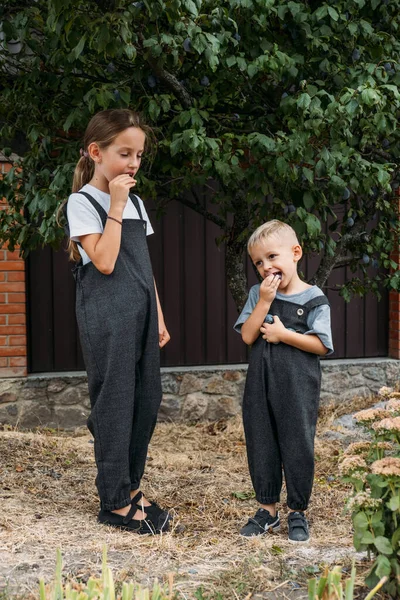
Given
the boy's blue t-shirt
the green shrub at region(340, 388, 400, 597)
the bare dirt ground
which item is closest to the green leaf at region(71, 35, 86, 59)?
the boy's blue t-shirt

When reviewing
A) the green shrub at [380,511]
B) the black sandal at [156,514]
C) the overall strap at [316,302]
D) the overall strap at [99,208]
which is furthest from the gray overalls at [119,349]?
the green shrub at [380,511]

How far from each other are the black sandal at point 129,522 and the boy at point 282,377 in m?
0.40

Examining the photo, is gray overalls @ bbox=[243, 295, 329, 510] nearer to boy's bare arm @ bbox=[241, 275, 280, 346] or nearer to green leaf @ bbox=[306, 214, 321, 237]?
boy's bare arm @ bbox=[241, 275, 280, 346]

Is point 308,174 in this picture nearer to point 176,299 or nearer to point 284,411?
point 284,411

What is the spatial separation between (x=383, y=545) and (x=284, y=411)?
899 millimetres

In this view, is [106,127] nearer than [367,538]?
No

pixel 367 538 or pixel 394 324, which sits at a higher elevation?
pixel 394 324

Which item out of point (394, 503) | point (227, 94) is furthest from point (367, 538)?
point (227, 94)

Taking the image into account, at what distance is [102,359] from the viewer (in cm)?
312

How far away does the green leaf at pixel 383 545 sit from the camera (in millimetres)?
2273

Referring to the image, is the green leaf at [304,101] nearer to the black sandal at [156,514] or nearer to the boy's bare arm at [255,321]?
the boy's bare arm at [255,321]

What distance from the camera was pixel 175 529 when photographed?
3.25 m

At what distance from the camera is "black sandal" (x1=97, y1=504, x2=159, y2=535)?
3196 mm

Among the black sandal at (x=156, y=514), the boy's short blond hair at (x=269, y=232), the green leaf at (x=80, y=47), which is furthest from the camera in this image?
the black sandal at (x=156, y=514)
